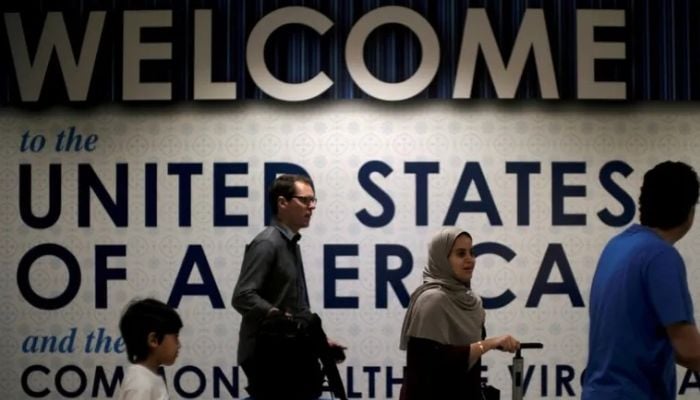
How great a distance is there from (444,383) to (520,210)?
2379 mm

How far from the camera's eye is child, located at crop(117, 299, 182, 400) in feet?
10.8

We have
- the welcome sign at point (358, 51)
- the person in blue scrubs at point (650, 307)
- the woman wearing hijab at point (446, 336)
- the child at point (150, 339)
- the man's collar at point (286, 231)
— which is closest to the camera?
the person in blue scrubs at point (650, 307)

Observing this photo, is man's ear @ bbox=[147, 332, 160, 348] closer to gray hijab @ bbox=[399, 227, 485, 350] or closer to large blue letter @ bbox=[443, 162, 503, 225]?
gray hijab @ bbox=[399, 227, 485, 350]

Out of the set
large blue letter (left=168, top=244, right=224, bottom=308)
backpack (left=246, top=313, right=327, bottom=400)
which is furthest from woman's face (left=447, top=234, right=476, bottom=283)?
large blue letter (left=168, top=244, right=224, bottom=308)

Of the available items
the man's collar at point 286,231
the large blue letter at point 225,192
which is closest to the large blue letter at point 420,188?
the large blue letter at point 225,192

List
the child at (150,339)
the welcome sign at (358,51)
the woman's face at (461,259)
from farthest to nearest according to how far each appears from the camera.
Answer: the welcome sign at (358,51), the woman's face at (461,259), the child at (150,339)

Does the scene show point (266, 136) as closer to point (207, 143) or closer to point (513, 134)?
point (207, 143)

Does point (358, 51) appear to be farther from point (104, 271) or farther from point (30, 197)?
point (30, 197)

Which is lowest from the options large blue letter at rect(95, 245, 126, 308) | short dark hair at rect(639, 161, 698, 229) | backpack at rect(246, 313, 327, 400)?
backpack at rect(246, 313, 327, 400)

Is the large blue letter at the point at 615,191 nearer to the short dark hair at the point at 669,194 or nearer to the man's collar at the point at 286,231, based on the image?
the man's collar at the point at 286,231

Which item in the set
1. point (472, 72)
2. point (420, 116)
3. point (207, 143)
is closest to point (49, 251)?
point (207, 143)

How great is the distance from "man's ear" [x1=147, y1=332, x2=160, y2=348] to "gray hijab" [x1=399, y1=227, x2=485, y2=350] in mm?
1086

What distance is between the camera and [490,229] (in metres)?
6.05

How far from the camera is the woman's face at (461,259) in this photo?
4203mm
